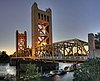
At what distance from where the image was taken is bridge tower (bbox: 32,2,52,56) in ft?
287

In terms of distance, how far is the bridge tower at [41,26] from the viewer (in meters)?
87.5

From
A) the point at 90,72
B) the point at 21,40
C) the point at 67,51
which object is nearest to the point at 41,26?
the point at 21,40

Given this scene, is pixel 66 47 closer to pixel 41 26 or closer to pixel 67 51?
pixel 67 51

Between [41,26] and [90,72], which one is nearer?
[90,72]

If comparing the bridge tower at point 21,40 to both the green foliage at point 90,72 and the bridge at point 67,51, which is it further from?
the green foliage at point 90,72

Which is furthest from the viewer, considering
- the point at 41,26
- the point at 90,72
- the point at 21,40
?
the point at 21,40

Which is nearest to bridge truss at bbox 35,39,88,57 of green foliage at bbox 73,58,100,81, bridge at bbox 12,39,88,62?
bridge at bbox 12,39,88,62

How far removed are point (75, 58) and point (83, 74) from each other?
19.0 metres

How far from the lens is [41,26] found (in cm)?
9325

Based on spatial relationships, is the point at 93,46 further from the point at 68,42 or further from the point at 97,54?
the point at 68,42

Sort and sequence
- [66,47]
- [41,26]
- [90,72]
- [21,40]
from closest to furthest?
[90,72] < [66,47] < [41,26] < [21,40]

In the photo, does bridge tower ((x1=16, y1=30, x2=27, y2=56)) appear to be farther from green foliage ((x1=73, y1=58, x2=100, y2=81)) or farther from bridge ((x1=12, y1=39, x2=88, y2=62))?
green foliage ((x1=73, y1=58, x2=100, y2=81))

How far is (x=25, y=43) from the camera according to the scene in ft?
351

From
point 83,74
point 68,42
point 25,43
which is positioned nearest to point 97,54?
point 83,74
